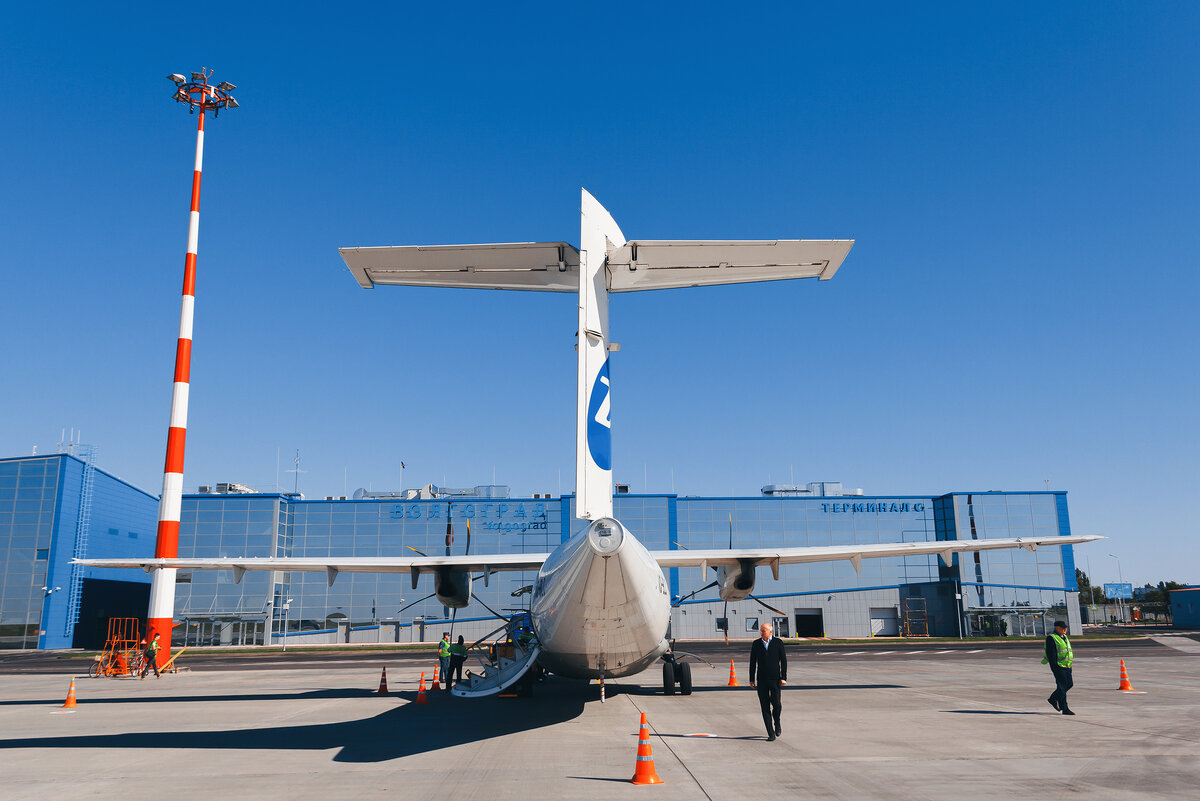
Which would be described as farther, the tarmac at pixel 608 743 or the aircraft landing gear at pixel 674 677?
the aircraft landing gear at pixel 674 677

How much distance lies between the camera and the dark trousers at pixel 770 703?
9812 millimetres

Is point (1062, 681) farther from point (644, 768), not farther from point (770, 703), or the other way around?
point (644, 768)

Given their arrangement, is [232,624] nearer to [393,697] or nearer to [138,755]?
[393,697]

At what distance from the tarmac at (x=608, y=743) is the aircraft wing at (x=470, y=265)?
7005 millimetres

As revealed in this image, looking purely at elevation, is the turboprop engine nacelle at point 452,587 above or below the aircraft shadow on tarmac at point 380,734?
above

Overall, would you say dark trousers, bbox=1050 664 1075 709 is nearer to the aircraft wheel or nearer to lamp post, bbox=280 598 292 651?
the aircraft wheel

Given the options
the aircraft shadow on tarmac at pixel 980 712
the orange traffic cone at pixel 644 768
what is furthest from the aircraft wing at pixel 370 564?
the aircraft shadow on tarmac at pixel 980 712

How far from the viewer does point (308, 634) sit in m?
47.0

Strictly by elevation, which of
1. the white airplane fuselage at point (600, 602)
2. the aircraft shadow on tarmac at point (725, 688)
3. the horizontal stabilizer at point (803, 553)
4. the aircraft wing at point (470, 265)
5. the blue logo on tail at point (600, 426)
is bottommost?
the aircraft shadow on tarmac at point (725, 688)

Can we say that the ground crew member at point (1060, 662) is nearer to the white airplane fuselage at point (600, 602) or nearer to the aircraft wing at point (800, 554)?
the aircraft wing at point (800, 554)

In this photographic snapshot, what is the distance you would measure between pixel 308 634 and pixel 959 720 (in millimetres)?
43917

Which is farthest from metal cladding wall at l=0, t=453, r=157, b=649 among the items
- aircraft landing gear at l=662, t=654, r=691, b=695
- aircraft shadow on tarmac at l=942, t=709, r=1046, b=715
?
aircraft shadow on tarmac at l=942, t=709, r=1046, b=715

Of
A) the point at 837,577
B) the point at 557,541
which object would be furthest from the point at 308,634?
the point at 837,577

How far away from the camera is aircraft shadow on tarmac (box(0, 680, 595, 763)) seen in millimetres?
9930
